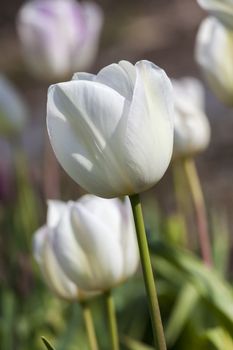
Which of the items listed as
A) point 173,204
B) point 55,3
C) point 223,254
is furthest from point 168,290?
point 173,204

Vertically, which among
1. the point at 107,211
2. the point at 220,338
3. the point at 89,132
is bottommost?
the point at 220,338


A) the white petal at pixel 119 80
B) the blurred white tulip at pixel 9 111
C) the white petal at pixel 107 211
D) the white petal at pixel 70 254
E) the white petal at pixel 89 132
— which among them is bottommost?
the blurred white tulip at pixel 9 111

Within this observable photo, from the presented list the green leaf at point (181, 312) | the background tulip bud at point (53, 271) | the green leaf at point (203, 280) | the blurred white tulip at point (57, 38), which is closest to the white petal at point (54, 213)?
the background tulip bud at point (53, 271)

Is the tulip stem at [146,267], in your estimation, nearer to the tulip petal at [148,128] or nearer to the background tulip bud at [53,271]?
the tulip petal at [148,128]

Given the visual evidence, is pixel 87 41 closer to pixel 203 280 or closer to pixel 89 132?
pixel 203 280

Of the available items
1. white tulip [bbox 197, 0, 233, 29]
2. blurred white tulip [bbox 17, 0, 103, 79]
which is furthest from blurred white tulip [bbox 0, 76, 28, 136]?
white tulip [bbox 197, 0, 233, 29]

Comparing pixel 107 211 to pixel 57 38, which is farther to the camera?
pixel 57 38

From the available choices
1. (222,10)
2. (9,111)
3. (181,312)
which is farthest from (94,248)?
(9,111)

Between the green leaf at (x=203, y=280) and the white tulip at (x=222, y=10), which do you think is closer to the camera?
the white tulip at (x=222, y=10)
